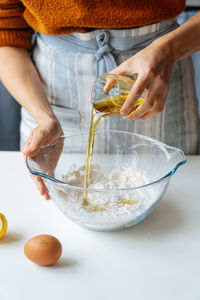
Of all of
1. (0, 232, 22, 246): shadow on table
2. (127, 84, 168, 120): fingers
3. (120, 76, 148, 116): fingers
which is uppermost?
(120, 76, 148, 116): fingers

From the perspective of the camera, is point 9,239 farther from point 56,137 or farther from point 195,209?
point 195,209

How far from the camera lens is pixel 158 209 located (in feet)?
3.50

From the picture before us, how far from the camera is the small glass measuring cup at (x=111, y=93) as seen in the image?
3.15ft

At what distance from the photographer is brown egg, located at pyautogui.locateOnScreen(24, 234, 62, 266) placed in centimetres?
82

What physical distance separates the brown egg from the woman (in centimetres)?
22

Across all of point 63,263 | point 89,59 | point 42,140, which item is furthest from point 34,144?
point 89,59

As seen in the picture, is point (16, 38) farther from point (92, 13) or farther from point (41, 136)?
point (41, 136)

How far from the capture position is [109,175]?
1.17 m

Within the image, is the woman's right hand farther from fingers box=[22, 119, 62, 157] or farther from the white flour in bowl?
the white flour in bowl

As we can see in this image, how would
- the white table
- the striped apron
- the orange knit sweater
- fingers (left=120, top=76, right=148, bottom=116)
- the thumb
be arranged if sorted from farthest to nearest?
the striped apron → the orange knit sweater → the thumb → fingers (left=120, top=76, right=148, bottom=116) → the white table

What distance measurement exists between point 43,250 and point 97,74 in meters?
0.75

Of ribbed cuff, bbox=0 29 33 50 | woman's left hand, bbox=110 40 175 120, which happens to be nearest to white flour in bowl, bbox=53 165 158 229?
woman's left hand, bbox=110 40 175 120

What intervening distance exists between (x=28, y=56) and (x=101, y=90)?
0.56 m

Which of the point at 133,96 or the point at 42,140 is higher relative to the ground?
the point at 133,96
